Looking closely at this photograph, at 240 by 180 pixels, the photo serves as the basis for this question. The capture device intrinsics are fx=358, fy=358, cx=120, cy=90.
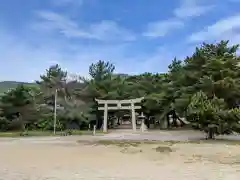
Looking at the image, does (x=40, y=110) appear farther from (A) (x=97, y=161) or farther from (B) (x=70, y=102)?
(A) (x=97, y=161)

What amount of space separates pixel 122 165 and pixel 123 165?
0.09 feet

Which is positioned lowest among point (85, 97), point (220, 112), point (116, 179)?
point (116, 179)

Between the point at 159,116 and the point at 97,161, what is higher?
the point at 159,116

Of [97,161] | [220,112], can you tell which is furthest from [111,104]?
[97,161]

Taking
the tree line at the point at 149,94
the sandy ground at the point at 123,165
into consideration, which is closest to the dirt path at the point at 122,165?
the sandy ground at the point at 123,165

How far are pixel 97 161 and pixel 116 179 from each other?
3.10 m

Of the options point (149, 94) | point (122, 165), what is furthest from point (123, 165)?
point (149, 94)

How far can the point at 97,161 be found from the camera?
10.7 meters

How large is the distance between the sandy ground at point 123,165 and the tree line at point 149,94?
17.4ft

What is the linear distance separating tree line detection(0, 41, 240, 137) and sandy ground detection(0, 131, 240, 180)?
17.4 feet

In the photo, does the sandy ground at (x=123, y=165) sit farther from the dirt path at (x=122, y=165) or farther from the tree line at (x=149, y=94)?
the tree line at (x=149, y=94)

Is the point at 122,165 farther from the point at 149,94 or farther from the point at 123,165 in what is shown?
the point at 149,94

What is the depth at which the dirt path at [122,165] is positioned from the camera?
8094 millimetres

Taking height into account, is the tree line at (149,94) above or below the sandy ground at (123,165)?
above
